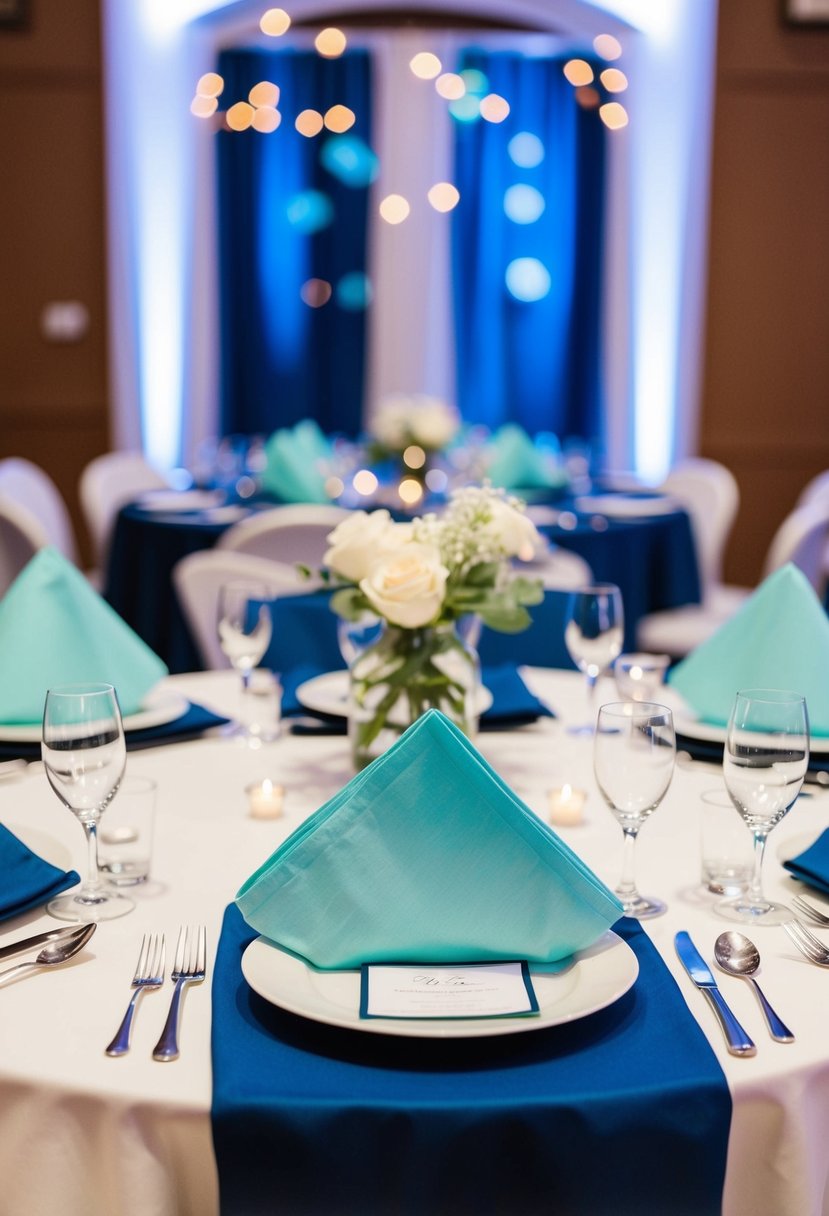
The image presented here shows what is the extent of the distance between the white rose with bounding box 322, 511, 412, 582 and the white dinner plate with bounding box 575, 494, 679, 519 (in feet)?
9.62

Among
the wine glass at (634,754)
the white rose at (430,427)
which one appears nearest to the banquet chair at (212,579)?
the wine glass at (634,754)

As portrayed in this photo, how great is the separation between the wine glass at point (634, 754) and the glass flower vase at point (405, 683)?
1.33 ft

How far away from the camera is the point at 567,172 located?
284 inches

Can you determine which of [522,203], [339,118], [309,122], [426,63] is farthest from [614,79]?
[309,122]

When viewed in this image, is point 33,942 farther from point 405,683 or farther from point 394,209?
point 394,209

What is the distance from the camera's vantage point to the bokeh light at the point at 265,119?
7.04m

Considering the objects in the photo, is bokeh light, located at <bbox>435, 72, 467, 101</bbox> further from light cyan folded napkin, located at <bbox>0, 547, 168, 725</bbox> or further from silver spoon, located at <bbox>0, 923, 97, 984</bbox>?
silver spoon, located at <bbox>0, 923, 97, 984</bbox>

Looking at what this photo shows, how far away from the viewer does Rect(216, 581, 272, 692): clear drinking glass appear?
5.87 feet

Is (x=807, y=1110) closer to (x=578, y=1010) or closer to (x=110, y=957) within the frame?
(x=578, y=1010)

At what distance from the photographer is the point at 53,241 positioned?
22.7 feet

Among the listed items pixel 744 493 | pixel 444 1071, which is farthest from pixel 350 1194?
pixel 744 493

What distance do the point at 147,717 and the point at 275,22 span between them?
5.81 metres

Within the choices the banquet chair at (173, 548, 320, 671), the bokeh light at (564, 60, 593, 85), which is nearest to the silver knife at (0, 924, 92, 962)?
the banquet chair at (173, 548, 320, 671)

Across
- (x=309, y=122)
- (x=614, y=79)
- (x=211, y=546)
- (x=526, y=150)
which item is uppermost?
(x=614, y=79)
